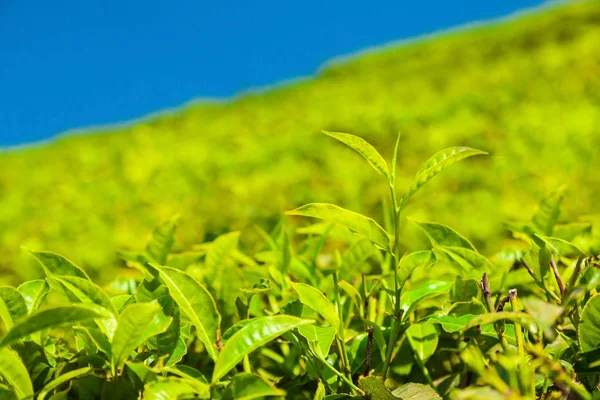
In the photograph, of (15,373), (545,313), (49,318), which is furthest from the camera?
(15,373)

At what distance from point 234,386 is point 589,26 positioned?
26.9 ft

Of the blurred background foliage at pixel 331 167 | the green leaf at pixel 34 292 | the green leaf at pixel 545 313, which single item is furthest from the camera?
the blurred background foliage at pixel 331 167

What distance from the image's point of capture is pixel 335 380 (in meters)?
1.08

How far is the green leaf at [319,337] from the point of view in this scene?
996 mm

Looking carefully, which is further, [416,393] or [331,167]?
[331,167]

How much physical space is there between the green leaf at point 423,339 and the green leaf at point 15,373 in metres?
0.71

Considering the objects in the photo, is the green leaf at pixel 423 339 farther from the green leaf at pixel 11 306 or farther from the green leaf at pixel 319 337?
the green leaf at pixel 11 306

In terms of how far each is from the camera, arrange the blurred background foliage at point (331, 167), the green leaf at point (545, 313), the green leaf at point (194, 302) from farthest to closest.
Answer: the blurred background foliage at point (331, 167) < the green leaf at point (194, 302) < the green leaf at point (545, 313)

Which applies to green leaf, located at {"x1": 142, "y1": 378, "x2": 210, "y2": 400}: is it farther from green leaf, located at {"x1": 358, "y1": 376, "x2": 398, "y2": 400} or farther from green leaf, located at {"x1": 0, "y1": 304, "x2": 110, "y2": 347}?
green leaf, located at {"x1": 358, "y1": 376, "x2": 398, "y2": 400}

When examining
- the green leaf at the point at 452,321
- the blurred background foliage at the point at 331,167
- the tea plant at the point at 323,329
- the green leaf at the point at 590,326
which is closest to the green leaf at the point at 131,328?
the tea plant at the point at 323,329

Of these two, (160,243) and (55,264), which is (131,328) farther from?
(160,243)

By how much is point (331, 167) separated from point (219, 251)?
2.12 m

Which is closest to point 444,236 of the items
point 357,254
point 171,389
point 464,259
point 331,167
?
point 464,259

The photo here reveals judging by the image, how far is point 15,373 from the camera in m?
0.91
